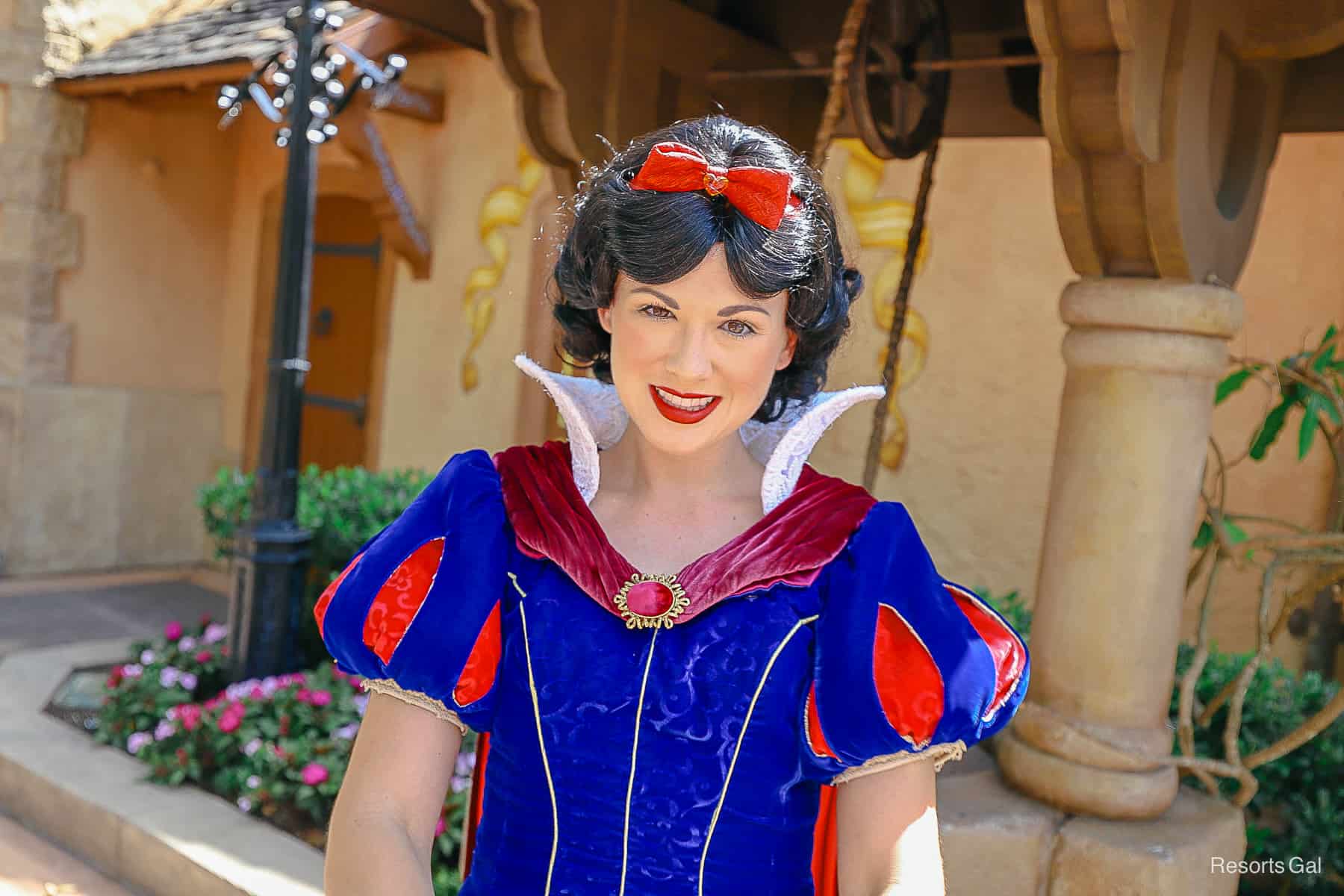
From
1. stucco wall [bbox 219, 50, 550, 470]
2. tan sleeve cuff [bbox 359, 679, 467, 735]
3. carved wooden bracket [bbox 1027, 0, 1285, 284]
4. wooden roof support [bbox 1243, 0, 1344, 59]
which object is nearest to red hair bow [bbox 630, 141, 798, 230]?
tan sleeve cuff [bbox 359, 679, 467, 735]

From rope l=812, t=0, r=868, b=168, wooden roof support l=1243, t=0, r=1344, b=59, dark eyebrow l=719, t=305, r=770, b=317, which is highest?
wooden roof support l=1243, t=0, r=1344, b=59

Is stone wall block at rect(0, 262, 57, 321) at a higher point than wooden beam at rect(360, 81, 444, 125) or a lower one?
lower

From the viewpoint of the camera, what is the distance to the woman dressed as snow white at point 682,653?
51.5 inches

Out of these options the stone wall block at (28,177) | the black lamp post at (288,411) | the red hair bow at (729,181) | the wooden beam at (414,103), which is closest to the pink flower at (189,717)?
the black lamp post at (288,411)

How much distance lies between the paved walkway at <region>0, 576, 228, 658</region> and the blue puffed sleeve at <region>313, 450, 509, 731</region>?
4.19m

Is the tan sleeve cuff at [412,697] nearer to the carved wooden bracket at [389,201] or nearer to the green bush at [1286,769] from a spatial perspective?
the green bush at [1286,769]

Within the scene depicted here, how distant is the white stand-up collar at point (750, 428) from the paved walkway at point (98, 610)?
165 inches

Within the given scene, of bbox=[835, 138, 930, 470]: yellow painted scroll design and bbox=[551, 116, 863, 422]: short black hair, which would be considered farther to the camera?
bbox=[835, 138, 930, 470]: yellow painted scroll design

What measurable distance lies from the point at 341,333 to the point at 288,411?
2512mm

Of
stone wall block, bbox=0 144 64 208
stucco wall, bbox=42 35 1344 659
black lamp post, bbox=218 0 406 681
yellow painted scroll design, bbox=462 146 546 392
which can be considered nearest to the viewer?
stucco wall, bbox=42 35 1344 659

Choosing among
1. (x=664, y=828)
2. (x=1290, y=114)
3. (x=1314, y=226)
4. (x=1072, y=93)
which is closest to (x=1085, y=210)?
(x=1072, y=93)

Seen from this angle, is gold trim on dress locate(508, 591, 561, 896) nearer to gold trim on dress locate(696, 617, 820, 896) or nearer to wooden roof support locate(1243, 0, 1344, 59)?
gold trim on dress locate(696, 617, 820, 896)

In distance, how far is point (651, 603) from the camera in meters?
1.34

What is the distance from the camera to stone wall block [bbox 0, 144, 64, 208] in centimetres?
619
